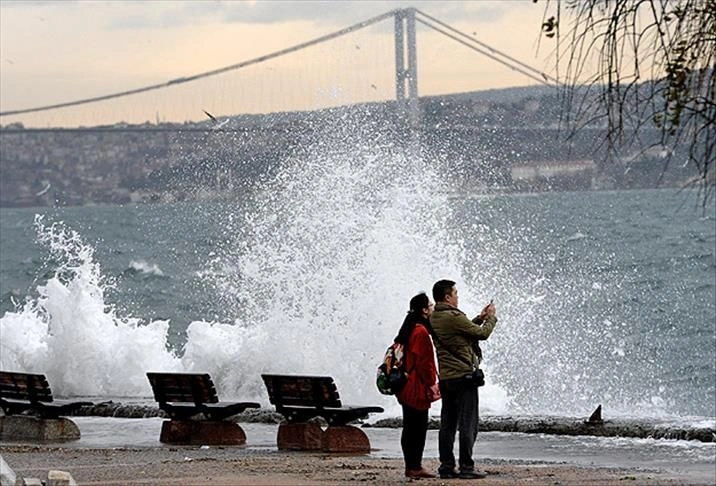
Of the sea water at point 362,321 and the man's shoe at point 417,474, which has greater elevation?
the sea water at point 362,321

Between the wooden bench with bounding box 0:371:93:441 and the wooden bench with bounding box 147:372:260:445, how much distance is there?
1.01 metres

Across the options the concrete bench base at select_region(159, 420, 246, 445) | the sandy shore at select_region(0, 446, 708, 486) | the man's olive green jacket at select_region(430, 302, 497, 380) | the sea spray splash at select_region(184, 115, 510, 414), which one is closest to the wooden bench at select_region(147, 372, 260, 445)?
the concrete bench base at select_region(159, 420, 246, 445)

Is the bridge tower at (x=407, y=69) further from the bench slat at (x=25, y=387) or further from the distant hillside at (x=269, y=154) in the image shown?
the bench slat at (x=25, y=387)

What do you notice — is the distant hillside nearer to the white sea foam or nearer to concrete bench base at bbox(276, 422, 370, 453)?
the white sea foam

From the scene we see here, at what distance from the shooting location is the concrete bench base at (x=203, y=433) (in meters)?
14.6

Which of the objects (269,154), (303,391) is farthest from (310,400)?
(269,154)

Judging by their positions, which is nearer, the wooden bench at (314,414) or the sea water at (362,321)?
the wooden bench at (314,414)

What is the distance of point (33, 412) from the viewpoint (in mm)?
15500

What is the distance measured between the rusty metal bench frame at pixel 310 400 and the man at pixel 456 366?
2.59 meters

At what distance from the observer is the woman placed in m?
10.9

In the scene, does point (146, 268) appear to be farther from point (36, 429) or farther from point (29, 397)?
point (36, 429)

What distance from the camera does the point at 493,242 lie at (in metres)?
56.1

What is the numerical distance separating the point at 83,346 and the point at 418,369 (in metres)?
14.1

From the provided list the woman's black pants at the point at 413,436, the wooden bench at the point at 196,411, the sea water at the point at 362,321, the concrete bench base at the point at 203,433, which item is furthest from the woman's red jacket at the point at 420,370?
the concrete bench base at the point at 203,433
